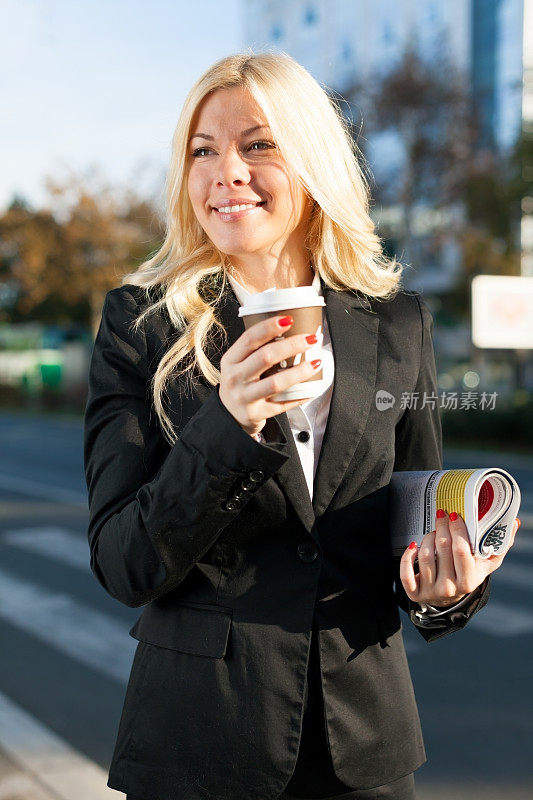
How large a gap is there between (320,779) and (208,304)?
2.91ft

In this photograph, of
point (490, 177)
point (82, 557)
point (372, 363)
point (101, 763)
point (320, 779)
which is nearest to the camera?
point (320, 779)

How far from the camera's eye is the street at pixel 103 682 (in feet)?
12.5

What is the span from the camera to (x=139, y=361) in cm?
161

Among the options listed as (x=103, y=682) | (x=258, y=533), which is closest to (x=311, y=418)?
(x=258, y=533)

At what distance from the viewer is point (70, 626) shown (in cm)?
607

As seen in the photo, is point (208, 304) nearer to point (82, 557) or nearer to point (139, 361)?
point (139, 361)

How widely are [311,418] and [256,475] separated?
31 centimetres

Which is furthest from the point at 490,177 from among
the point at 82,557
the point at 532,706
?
the point at 532,706

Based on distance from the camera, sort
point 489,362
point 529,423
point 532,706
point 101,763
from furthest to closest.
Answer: point 489,362 → point 529,423 → point 532,706 → point 101,763

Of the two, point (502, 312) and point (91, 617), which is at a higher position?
point (502, 312)

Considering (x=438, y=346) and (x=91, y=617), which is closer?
(x=91, y=617)

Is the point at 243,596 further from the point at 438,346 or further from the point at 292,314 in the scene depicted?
the point at 438,346

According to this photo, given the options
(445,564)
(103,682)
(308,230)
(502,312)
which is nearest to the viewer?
(445,564)

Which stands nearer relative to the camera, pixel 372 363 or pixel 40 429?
pixel 372 363
